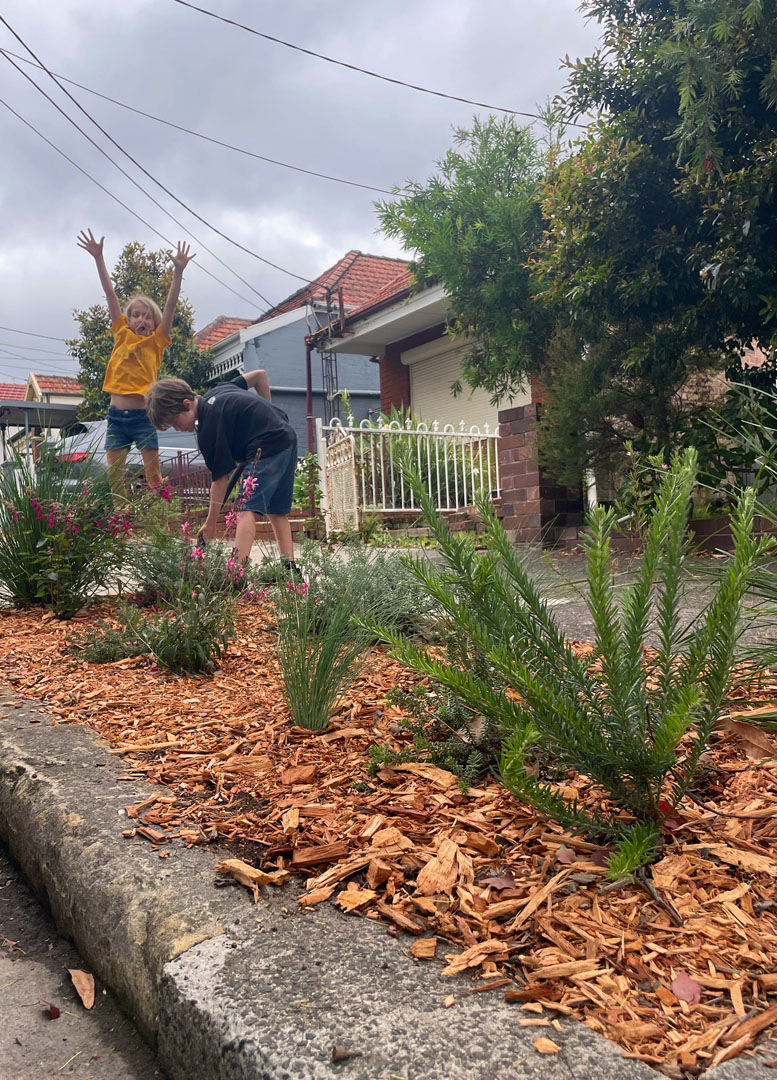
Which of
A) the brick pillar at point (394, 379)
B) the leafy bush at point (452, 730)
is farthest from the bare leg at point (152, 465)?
the brick pillar at point (394, 379)

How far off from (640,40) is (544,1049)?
6.45 meters

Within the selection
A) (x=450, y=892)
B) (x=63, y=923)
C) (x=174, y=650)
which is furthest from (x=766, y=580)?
(x=174, y=650)

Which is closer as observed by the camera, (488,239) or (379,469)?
(488,239)

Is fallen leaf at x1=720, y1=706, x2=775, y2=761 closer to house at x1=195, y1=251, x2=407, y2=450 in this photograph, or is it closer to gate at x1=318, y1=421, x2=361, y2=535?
gate at x1=318, y1=421, x2=361, y2=535

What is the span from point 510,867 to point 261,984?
0.54 metres

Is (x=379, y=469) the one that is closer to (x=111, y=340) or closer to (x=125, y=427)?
(x=125, y=427)

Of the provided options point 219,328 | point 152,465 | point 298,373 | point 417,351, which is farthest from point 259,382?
point 219,328

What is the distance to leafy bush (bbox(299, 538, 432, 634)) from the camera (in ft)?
9.29

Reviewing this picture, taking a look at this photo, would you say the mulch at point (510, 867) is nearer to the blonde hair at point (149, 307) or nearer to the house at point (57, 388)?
the blonde hair at point (149, 307)

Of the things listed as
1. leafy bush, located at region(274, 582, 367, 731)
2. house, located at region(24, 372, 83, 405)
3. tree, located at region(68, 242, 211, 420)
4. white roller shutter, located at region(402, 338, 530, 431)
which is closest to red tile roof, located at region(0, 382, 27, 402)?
house, located at region(24, 372, 83, 405)

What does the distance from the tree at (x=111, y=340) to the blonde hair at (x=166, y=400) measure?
17446mm

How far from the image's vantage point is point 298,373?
22656 millimetres

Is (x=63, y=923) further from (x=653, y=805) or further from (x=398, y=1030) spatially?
(x=653, y=805)

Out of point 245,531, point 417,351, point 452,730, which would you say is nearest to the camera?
point 452,730
